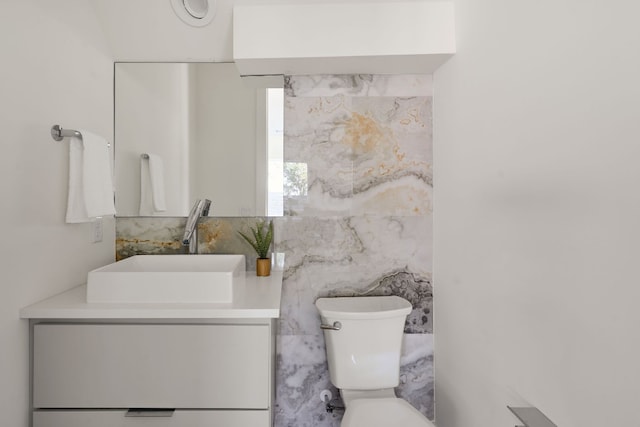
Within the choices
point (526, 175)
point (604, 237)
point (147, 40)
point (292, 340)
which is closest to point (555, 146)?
point (526, 175)

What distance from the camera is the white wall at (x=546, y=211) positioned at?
69 centimetres

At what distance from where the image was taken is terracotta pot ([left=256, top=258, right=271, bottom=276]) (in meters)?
1.68

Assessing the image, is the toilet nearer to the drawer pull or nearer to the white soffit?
the drawer pull

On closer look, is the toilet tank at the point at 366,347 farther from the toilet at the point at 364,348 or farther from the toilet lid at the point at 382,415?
the toilet lid at the point at 382,415

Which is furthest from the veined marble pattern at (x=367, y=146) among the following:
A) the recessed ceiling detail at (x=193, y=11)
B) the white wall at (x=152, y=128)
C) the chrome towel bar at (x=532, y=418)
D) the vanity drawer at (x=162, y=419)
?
the chrome towel bar at (x=532, y=418)

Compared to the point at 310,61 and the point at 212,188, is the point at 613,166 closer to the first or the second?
the point at 310,61

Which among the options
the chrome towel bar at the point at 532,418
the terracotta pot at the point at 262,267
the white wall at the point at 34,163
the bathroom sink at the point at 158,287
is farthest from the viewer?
the terracotta pot at the point at 262,267

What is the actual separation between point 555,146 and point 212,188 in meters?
1.46

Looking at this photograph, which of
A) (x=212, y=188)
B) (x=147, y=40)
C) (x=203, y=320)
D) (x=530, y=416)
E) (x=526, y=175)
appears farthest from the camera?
(x=212, y=188)

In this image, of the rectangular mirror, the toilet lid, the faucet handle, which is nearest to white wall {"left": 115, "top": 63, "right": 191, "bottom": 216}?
the rectangular mirror

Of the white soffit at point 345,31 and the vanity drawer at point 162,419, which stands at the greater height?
the white soffit at point 345,31

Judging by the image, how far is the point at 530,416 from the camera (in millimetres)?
587

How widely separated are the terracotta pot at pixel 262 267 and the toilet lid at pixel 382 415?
686 millimetres

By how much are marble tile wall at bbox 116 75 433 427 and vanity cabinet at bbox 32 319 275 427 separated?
2.05ft
